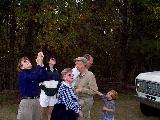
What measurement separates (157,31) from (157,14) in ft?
4.41

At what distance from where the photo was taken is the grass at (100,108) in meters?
11.9

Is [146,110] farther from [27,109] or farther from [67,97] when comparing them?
[67,97]

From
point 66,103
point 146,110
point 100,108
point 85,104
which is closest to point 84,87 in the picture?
point 85,104

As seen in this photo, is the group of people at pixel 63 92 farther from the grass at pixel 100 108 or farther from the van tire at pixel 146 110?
the van tire at pixel 146 110

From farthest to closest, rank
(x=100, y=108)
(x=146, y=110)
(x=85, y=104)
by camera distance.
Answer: (x=100, y=108), (x=146, y=110), (x=85, y=104)

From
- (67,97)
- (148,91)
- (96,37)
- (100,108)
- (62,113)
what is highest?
(96,37)

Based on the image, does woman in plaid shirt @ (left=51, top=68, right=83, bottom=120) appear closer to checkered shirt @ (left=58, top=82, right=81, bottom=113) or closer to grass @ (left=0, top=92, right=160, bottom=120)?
checkered shirt @ (left=58, top=82, right=81, bottom=113)

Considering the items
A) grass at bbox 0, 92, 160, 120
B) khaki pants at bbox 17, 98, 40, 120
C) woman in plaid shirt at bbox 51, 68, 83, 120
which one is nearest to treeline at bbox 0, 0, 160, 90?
grass at bbox 0, 92, 160, 120

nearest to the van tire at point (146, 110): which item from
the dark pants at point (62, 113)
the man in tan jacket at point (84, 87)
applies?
the man in tan jacket at point (84, 87)

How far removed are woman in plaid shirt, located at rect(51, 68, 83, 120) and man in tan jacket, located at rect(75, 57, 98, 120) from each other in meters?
0.79

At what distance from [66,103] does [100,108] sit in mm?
5918

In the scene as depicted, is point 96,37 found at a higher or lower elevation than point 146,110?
higher

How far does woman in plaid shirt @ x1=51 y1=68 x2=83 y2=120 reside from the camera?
7.30 metres

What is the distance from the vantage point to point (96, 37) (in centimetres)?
1752
